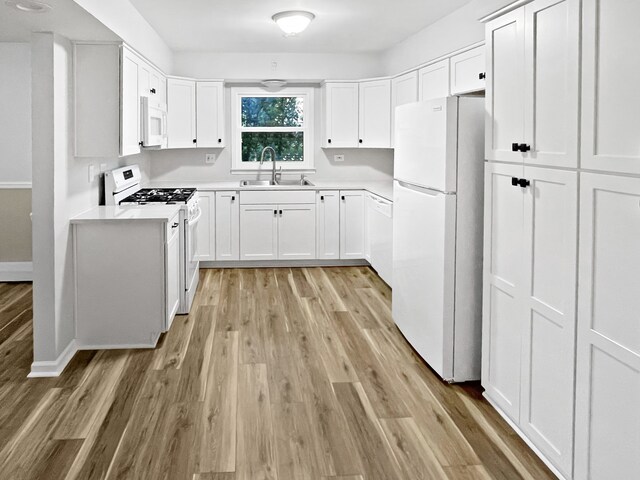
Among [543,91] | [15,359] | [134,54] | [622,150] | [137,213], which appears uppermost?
[134,54]

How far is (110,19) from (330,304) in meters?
2.75

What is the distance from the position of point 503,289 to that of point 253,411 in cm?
137

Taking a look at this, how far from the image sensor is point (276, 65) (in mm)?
7211

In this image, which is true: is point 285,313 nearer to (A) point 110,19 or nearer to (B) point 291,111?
(A) point 110,19

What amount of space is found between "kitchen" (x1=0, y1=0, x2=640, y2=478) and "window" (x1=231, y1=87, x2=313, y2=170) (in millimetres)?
941

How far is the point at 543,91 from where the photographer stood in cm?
255

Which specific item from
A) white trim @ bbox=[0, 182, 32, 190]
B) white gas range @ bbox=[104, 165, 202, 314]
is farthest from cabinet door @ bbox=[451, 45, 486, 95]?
white trim @ bbox=[0, 182, 32, 190]

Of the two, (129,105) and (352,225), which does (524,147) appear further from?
(352,225)

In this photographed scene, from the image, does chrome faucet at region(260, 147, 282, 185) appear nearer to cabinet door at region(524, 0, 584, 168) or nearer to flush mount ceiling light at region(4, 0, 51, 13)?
flush mount ceiling light at region(4, 0, 51, 13)

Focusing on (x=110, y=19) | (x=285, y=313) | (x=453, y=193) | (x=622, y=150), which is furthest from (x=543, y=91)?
(x=285, y=313)

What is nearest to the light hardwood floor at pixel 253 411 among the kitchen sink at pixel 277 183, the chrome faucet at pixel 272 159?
the kitchen sink at pixel 277 183

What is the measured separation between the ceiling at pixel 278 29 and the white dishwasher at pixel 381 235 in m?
1.56

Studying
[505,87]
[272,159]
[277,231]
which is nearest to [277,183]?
[272,159]

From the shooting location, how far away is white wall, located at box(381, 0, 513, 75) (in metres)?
4.45
